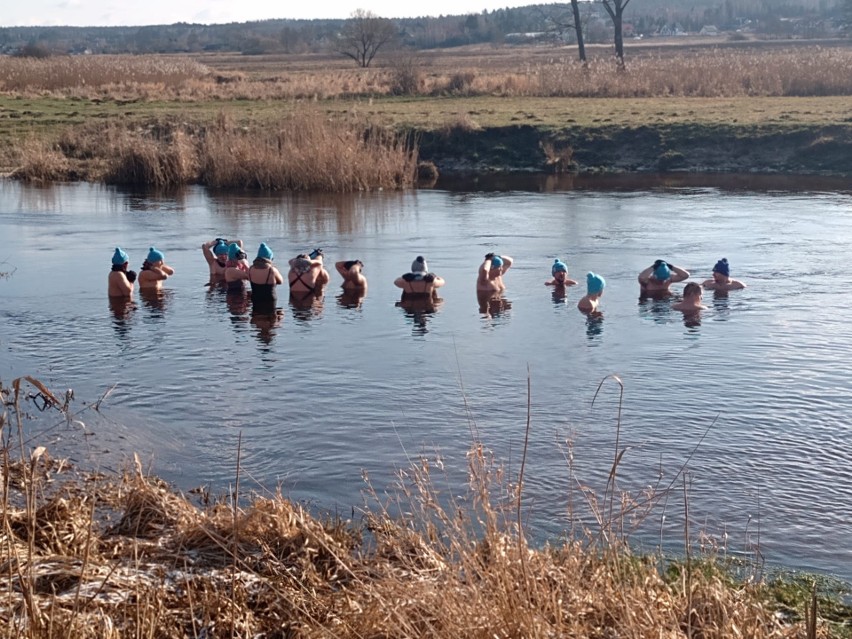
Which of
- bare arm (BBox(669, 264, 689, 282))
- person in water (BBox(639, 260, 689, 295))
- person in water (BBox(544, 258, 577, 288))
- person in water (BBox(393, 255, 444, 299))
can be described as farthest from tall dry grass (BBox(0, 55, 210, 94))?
person in water (BBox(639, 260, 689, 295))

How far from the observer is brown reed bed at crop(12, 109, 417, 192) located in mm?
27094

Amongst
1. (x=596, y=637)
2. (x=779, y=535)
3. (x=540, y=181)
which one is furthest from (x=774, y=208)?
(x=596, y=637)

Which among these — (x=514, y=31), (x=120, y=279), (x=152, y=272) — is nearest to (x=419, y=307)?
(x=152, y=272)

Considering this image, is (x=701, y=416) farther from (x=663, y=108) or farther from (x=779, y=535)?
(x=663, y=108)

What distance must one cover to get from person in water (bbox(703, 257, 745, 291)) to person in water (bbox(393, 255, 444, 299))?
3713 millimetres

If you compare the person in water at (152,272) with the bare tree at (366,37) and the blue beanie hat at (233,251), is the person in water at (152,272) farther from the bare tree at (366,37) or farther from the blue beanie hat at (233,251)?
the bare tree at (366,37)

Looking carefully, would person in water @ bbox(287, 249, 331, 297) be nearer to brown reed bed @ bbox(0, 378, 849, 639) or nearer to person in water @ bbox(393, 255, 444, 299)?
person in water @ bbox(393, 255, 444, 299)

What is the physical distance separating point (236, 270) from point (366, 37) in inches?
2951

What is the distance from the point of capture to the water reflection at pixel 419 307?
589 inches

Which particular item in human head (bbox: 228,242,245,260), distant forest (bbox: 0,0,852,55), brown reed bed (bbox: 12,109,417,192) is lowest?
human head (bbox: 228,242,245,260)

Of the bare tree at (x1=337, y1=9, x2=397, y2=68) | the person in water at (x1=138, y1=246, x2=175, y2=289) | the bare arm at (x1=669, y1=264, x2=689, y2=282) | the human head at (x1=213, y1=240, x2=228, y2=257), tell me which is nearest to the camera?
the bare arm at (x1=669, y1=264, x2=689, y2=282)

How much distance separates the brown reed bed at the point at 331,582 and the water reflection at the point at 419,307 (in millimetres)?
7543

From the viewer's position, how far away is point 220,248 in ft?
57.1

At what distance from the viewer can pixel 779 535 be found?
26.4 ft
